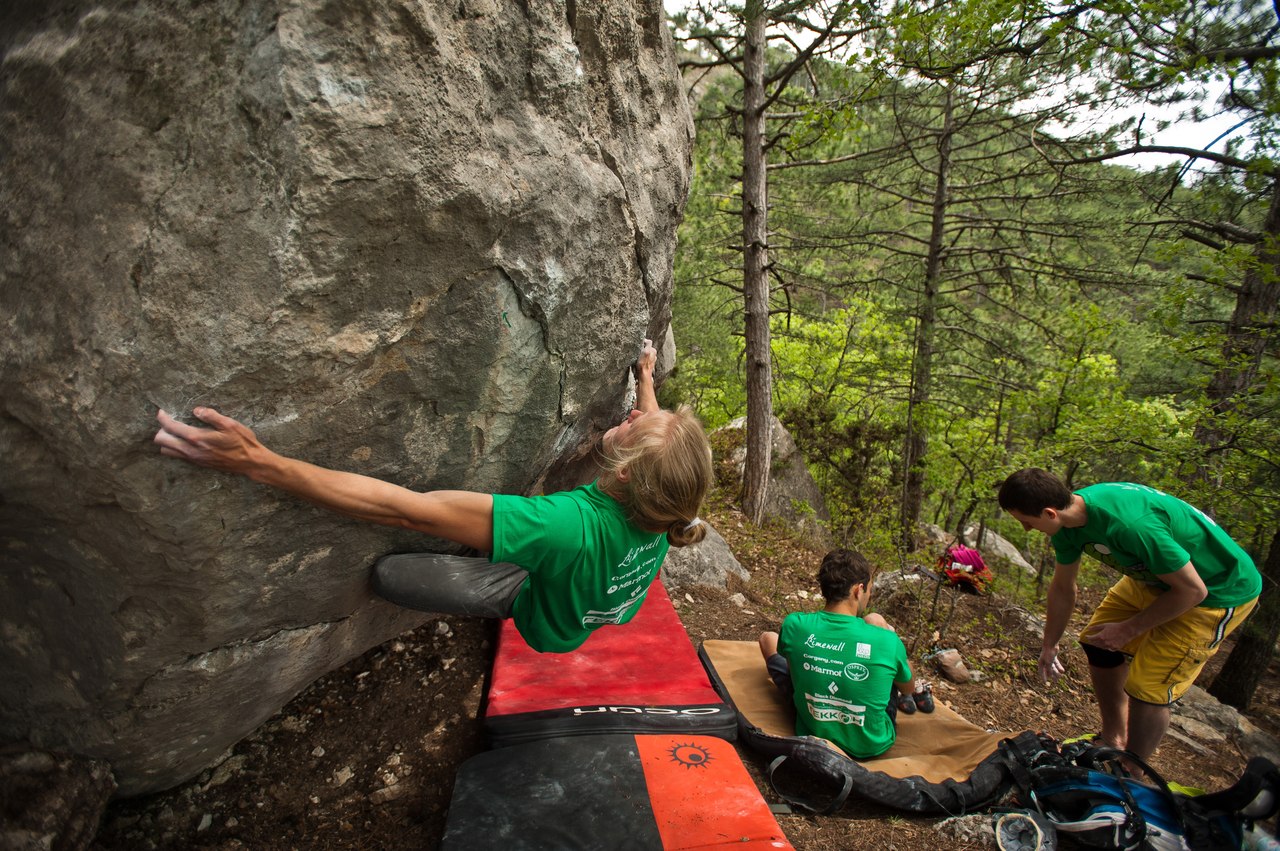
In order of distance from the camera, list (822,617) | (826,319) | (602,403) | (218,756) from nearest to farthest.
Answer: (218,756), (602,403), (822,617), (826,319)

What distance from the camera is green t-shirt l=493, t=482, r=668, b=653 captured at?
2148 mm

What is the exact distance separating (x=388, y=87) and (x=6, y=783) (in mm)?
2501

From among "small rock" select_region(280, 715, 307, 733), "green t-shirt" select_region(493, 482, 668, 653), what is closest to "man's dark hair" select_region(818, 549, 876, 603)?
"green t-shirt" select_region(493, 482, 668, 653)

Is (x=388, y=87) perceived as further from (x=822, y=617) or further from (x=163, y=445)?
(x=822, y=617)

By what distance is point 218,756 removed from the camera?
2770 millimetres

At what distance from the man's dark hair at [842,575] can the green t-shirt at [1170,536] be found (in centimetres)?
111

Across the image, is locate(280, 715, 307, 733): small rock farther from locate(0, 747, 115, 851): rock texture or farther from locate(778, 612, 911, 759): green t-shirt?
locate(778, 612, 911, 759): green t-shirt

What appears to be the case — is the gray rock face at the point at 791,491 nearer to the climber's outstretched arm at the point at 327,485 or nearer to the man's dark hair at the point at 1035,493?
the man's dark hair at the point at 1035,493

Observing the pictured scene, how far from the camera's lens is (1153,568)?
3.18 metres

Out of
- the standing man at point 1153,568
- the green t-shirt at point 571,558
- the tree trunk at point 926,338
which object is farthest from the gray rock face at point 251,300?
the tree trunk at point 926,338

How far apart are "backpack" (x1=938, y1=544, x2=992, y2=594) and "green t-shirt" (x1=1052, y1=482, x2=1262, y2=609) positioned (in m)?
2.11

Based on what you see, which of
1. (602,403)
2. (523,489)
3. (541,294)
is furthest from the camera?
(602,403)

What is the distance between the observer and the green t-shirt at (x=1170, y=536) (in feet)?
10.5

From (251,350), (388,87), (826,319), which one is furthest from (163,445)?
(826,319)
